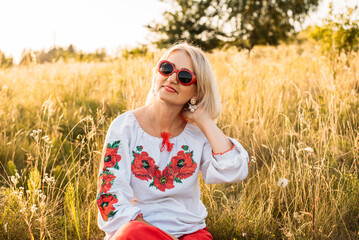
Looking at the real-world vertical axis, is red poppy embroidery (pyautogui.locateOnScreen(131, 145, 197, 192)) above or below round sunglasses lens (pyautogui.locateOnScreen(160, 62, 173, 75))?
below

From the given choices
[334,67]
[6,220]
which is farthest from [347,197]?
[334,67]

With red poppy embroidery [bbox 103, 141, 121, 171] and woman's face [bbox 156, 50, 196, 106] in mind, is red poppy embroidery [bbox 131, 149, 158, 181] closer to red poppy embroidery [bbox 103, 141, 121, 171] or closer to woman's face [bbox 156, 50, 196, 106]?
red poppy embroidery [bbox 103, 141, 121, 171]

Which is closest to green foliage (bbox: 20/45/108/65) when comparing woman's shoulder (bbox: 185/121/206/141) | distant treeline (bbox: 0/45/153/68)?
distant treeline (bbox: 0/45/153/68)

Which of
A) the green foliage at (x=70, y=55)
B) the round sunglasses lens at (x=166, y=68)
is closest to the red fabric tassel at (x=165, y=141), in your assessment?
the round sunglasses lens at (x=166, y=68)

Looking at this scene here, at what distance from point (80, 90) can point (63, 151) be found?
6.94 ft

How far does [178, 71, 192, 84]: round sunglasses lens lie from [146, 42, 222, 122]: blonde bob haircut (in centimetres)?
8

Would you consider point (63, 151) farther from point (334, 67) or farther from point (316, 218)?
point (334, 67)

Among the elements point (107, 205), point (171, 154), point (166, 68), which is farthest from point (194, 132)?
point (107, 205)

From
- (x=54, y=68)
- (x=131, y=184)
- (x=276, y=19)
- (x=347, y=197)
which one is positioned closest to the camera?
(x=131, y=184)

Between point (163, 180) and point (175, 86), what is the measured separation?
569 mm

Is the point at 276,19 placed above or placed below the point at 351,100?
above

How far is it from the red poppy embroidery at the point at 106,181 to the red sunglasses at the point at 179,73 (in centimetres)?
67

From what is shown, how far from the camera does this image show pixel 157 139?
87.5 inches

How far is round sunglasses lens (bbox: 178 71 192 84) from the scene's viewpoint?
2.16 m
